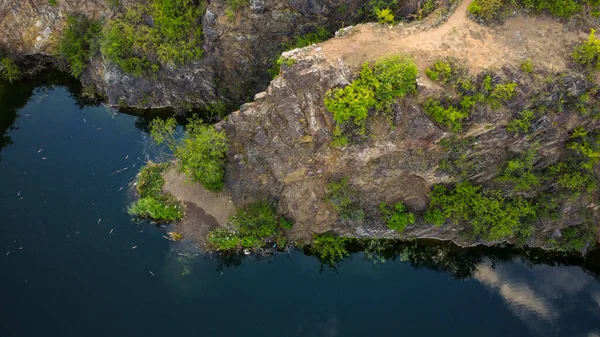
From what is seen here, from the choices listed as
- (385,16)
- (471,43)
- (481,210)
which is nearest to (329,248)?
(481,210)

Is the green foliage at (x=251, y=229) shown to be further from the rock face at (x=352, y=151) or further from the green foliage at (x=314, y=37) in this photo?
the green foliage at (x=314, y=37)

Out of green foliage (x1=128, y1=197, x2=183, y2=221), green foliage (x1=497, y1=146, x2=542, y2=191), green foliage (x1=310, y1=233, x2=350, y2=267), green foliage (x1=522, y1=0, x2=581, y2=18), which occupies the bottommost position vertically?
green foliage (x1=310, y1=233, x2=350, y2=267)

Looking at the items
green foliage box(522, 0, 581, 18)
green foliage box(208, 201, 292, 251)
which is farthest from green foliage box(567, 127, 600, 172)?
green foliage box(208, 201, 292, 251)

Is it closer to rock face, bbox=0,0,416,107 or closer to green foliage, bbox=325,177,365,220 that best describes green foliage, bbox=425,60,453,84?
rock face, bbox=0,0,416,107

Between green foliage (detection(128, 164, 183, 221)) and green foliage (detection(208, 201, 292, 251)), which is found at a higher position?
green foliage (detection(128, 164, 183, 221))

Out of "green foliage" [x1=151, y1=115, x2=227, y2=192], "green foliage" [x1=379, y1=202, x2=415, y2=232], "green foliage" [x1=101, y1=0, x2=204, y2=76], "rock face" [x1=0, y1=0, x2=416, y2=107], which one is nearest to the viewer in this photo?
"green foliage" [x1=151, y1=115, x2=227, y2=192]

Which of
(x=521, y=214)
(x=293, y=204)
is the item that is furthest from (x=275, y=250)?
(x=521, y=214)
